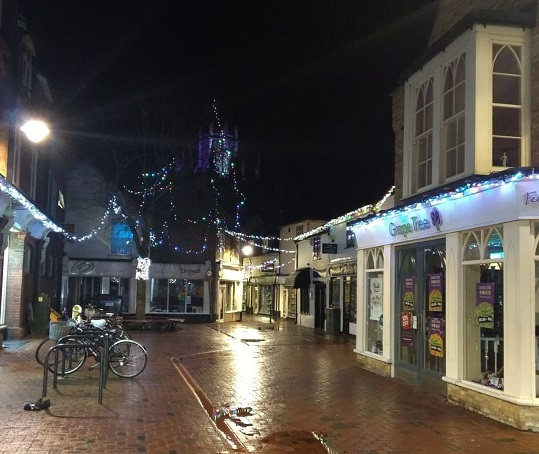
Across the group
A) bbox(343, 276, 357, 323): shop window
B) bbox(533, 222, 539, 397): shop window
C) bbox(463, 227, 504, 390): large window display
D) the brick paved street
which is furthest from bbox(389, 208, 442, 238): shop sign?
bbox(343, 276, 357, 323): shop window

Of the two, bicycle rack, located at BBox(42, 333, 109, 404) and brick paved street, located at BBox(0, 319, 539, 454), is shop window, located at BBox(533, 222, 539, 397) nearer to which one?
brick paved street, located at BBox(0, 319, 539, 454)

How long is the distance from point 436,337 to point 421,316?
0.67 meters

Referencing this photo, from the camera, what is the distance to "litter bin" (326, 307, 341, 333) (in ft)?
80.2

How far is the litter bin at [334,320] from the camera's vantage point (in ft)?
80.2

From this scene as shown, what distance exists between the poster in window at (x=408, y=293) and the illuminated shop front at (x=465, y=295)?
0.02 meters

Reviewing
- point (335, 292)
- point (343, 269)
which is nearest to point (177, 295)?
point (335, 292)

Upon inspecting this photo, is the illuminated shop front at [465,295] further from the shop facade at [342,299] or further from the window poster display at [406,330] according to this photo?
the shop facade at [342,299]

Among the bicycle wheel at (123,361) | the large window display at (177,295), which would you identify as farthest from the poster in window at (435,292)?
the large window display at (177,295)

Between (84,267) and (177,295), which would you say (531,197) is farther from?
(84,267)

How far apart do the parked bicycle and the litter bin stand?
12.5m

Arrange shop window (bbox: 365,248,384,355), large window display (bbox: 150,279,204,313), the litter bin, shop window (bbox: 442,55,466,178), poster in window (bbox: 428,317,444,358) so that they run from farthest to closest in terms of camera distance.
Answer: large window display (bbox: 150,279,204,313) < the litter bin < shop window (bbox: 365,248,384,355) < poster in window (bbox: 428,317,444,358) < shop window (bbox: 442,55,466,178)

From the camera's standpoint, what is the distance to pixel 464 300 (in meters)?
9.23

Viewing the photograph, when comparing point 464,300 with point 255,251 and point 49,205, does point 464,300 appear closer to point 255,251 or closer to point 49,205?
point 49,205

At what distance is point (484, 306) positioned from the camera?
345 inches
